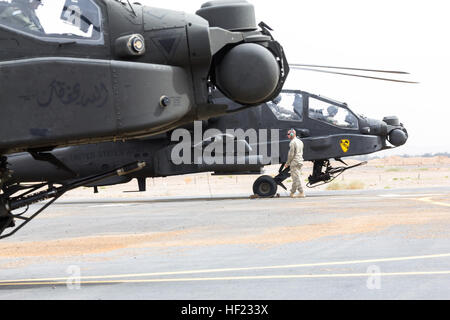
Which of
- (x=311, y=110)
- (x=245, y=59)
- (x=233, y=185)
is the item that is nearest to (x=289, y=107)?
(x=311, y=110)

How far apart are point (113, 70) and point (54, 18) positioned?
2.43 ft

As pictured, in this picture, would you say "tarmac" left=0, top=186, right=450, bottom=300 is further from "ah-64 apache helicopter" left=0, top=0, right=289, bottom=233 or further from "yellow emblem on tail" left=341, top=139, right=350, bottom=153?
"yellow emblem on tail" left=341, top=139, right=350, bottom=153

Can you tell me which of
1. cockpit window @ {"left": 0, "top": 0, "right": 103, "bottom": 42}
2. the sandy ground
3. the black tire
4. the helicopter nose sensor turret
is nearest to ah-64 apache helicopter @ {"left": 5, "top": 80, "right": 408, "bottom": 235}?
the black tire

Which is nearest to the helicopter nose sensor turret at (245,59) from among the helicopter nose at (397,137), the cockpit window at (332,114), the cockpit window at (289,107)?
the cockpit window at (289,107)

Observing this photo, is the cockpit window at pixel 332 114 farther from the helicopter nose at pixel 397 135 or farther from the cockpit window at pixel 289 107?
the helicopter nose at pixel 397 135

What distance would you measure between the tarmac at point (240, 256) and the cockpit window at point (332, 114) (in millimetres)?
7320

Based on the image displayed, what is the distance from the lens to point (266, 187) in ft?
73.5

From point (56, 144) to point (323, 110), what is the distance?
16424mm

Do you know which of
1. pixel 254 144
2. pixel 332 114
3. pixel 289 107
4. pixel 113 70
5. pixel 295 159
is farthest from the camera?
pixel 332 114

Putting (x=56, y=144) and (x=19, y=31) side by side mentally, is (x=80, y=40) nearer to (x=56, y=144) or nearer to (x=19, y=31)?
(x=19, y=31)

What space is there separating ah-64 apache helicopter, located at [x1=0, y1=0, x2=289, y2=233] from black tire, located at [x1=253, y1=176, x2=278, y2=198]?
49.0 ft

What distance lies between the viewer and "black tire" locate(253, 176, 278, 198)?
22.3 metres

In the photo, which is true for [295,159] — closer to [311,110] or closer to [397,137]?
[311,110]
